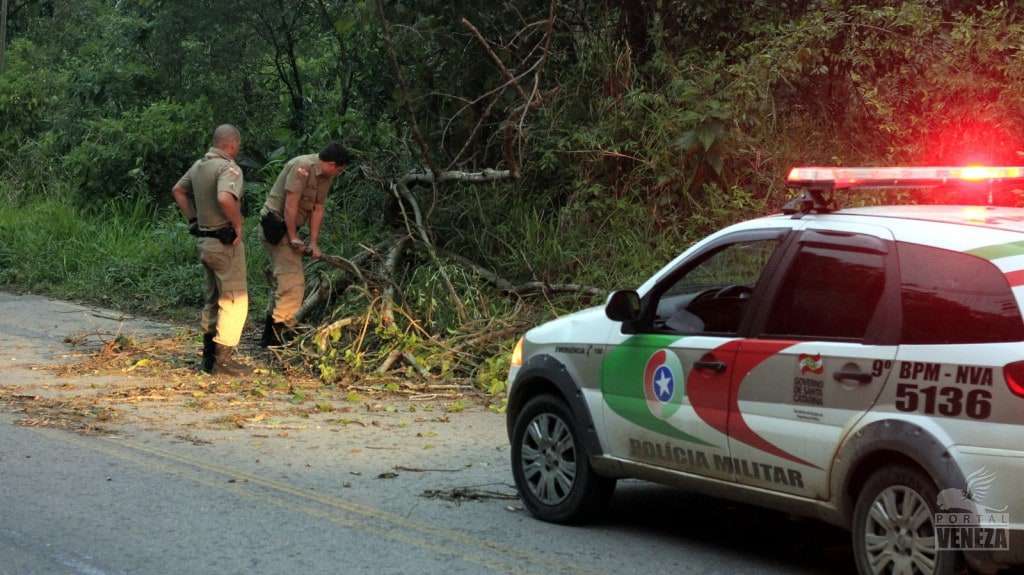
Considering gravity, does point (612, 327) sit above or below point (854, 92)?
below

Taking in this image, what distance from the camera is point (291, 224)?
11.4 m

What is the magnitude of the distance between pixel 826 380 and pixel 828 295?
413 millimetres

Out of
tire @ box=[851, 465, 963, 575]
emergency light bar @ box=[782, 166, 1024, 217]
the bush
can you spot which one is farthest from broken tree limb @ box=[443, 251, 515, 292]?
the bush

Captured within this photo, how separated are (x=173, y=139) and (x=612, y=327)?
46.0 ft

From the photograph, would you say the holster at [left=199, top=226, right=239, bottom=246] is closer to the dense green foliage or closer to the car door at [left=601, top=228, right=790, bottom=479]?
the dense green foliage

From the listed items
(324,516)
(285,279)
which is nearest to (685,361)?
(324,516)

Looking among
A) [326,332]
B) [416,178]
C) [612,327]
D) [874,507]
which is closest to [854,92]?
[416,178]

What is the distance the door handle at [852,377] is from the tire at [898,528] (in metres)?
0.35

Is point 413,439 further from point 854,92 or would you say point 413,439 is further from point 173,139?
point 173,139

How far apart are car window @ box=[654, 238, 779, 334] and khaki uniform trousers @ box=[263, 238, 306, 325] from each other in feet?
18.6

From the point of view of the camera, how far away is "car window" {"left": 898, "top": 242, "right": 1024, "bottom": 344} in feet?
15.3

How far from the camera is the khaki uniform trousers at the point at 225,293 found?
36.0 ft

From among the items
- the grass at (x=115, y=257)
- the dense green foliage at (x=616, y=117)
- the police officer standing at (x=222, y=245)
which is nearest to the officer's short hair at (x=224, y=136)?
the police officer standing at (x=222, y=245)

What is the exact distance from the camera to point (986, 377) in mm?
4574
